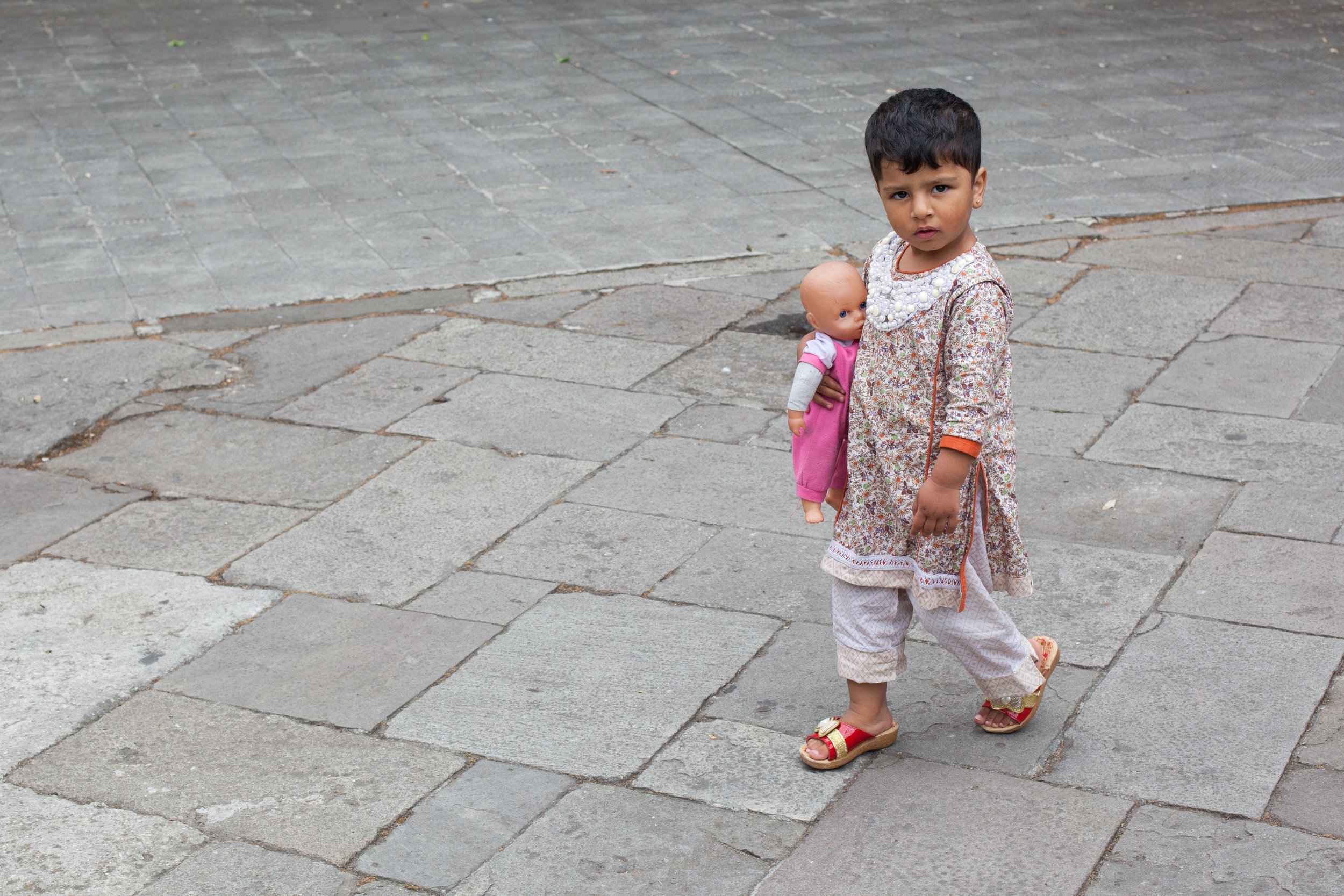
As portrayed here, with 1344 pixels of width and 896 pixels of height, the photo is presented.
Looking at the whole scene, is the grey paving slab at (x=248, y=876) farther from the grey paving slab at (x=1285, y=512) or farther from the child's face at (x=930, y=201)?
the grey paving slab at (x=1285, y=512)

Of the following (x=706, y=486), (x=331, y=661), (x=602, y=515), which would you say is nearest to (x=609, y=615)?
(x=602, y=515)

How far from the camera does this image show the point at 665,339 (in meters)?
5.61

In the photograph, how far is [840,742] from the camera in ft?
9.88

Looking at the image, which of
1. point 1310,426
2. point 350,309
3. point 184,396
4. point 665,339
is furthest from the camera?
point 350,309

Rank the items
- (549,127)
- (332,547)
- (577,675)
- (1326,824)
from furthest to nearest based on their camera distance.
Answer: (549,127) → (332,547) → (577,675) → (1326,824)

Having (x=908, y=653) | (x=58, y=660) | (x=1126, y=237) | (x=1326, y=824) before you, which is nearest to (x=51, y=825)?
(x=58, y=660)

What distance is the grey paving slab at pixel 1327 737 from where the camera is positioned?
294 centimetres

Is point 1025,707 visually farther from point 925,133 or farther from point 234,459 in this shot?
point 234,459

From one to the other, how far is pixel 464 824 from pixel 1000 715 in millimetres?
1180

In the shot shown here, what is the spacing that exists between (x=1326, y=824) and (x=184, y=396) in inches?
160

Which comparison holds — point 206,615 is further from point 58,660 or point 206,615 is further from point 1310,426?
point 1310,426

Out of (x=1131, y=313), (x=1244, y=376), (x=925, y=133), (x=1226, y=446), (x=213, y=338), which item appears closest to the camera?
(x=925, y=133)

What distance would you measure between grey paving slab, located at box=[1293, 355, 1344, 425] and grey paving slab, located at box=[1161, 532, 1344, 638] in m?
0.98

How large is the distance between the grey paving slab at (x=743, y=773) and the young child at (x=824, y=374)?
562mm
